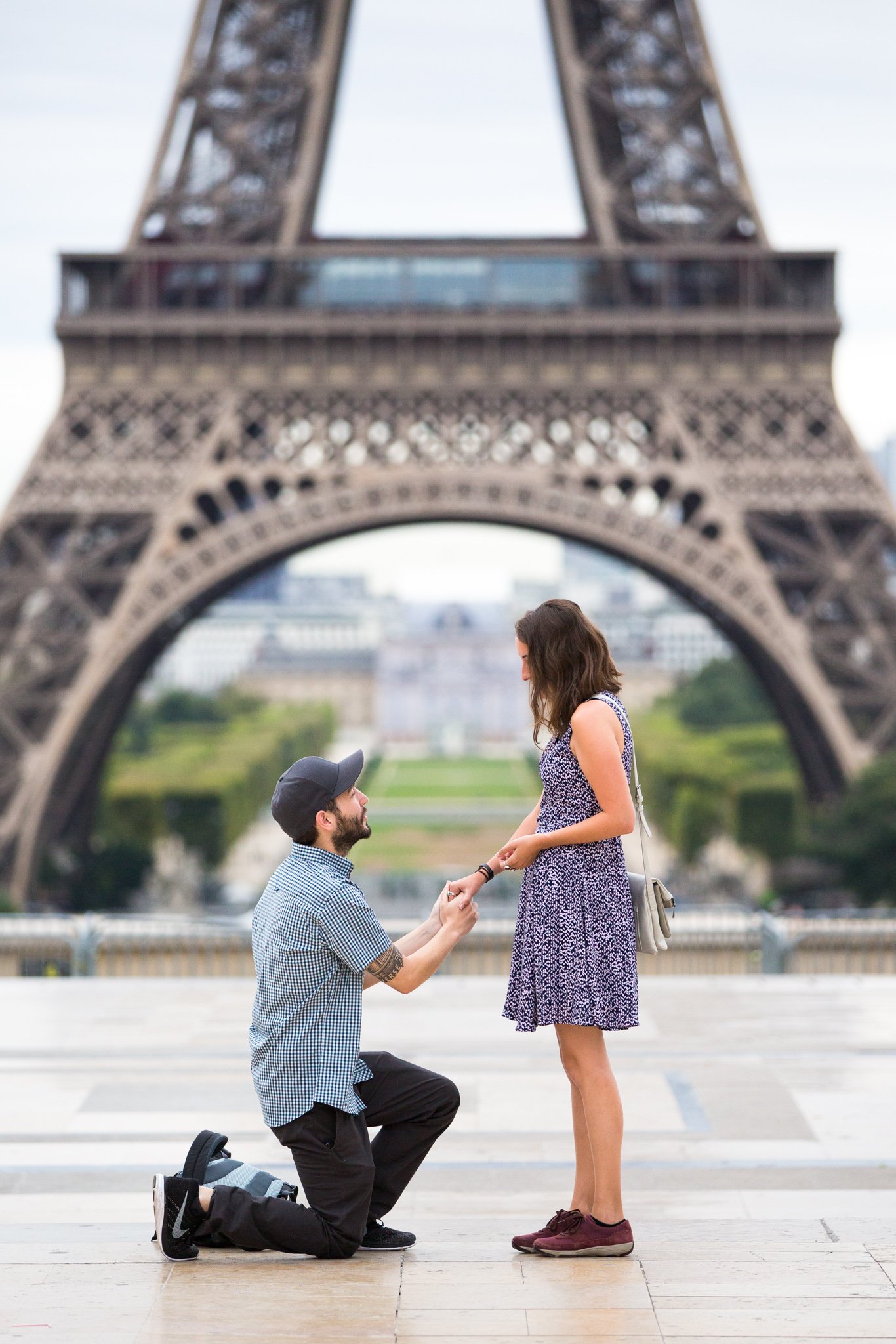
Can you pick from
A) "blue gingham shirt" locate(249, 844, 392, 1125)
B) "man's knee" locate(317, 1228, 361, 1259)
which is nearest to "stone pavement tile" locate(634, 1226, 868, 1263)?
"man's knee" locate(317, 1228, 361, 1259)

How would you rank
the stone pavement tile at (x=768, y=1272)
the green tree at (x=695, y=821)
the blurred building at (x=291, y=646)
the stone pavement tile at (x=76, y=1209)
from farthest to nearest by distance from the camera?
the blurred building at (x=291, y=646) → the green tree at (x=695, y=821) → the stone pavement tile at (x=76, y=1209) → the stone pavement tile at (x=768, y=1272)

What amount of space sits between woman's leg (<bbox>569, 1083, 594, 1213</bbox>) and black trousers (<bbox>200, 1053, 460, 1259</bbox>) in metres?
0.36

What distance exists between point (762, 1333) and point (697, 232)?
23637 mm

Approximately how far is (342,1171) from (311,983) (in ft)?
1.71

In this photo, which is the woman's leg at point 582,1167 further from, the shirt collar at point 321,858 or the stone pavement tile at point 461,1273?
the shirt collar at point 321,858

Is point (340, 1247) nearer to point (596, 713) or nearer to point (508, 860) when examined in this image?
point (508, 860)

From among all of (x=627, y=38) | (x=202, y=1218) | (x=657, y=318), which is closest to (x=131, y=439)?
(x=657, y=318)

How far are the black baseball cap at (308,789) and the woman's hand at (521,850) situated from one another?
0.47 meters

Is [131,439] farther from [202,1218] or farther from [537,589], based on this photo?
[537,589]

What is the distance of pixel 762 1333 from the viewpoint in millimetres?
3775

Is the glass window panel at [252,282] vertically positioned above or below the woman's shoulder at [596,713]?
above

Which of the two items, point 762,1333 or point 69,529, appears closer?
point 762,1333

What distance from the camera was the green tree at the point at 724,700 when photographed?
222 ft

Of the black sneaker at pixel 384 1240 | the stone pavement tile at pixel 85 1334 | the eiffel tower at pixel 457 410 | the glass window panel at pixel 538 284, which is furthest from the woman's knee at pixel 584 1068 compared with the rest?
the glass window panel at pixel 538 284
